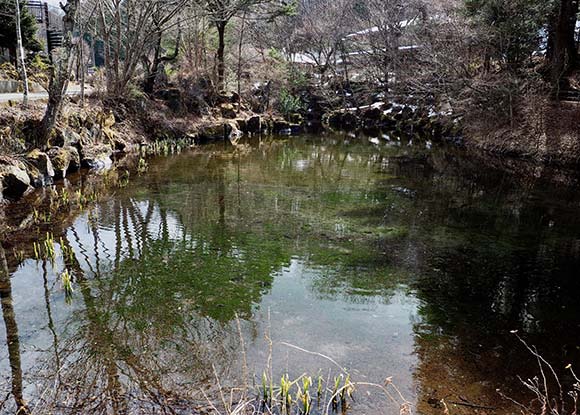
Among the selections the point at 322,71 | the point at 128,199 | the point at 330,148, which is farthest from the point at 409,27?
the point at 128,199

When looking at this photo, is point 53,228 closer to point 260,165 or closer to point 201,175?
point 201,175

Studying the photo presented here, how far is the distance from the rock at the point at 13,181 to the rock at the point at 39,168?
0.93m

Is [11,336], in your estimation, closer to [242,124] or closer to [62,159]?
[62,159]

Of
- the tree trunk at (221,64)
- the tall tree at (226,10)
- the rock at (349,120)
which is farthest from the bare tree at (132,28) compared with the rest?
the rock at (349,120)

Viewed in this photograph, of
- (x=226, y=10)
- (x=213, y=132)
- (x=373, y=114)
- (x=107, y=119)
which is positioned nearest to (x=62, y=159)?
(x=107, y=119)

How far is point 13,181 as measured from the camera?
34.9 feet

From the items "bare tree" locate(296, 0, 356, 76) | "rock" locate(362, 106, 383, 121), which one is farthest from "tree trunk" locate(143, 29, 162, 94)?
"rock" locate(362, 106, 383, 121)

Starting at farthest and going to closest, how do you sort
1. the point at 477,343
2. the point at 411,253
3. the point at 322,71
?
the point at 322,71
the point at 411,253
the point at 477,343

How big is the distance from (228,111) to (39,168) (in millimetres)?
15108

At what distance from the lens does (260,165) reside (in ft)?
56.1

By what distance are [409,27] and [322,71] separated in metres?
7.52

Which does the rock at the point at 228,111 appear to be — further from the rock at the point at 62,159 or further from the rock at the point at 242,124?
the rock at the point at 62,159

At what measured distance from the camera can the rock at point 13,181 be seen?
1053cm

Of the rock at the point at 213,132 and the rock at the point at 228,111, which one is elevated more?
the rock at the point at 228,111
